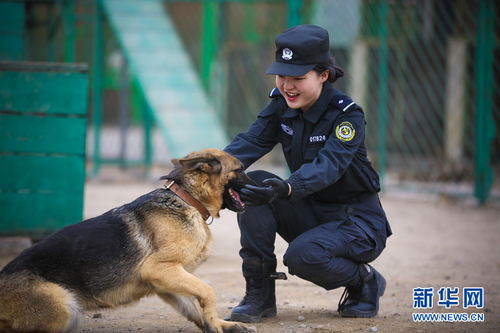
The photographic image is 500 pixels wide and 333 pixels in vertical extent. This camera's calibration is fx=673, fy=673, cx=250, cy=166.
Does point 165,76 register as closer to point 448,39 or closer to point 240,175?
point 448,39

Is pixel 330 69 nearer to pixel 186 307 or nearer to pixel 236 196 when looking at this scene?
pixel 236 196

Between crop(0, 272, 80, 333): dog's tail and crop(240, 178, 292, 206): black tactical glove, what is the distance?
110 centimetres

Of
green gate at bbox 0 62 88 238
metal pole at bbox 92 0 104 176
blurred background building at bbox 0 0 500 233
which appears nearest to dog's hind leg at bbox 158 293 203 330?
green gate at bbox 0 62 88 238

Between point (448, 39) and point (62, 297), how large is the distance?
10277mm

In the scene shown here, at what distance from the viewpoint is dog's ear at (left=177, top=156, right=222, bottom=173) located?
3834 millimetres

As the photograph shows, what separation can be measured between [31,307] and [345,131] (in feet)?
6.54

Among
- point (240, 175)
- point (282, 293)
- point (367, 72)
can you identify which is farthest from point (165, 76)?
point (240, 175)

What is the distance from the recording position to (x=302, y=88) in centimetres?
403

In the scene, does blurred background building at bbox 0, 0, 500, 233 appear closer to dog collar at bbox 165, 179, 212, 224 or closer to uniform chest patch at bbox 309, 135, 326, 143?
uniform chest patch at bbox 309, 135, 326, 143

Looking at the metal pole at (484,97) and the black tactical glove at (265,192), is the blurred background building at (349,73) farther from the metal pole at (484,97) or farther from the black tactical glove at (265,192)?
the black tactical glove at (265,192)

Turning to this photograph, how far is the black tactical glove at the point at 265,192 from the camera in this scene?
12.0 ft

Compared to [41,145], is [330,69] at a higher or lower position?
higher

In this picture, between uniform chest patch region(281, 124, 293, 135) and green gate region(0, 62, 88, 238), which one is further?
green gate region(0, 62, 88, 238)

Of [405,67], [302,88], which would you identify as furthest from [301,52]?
[405,67]
